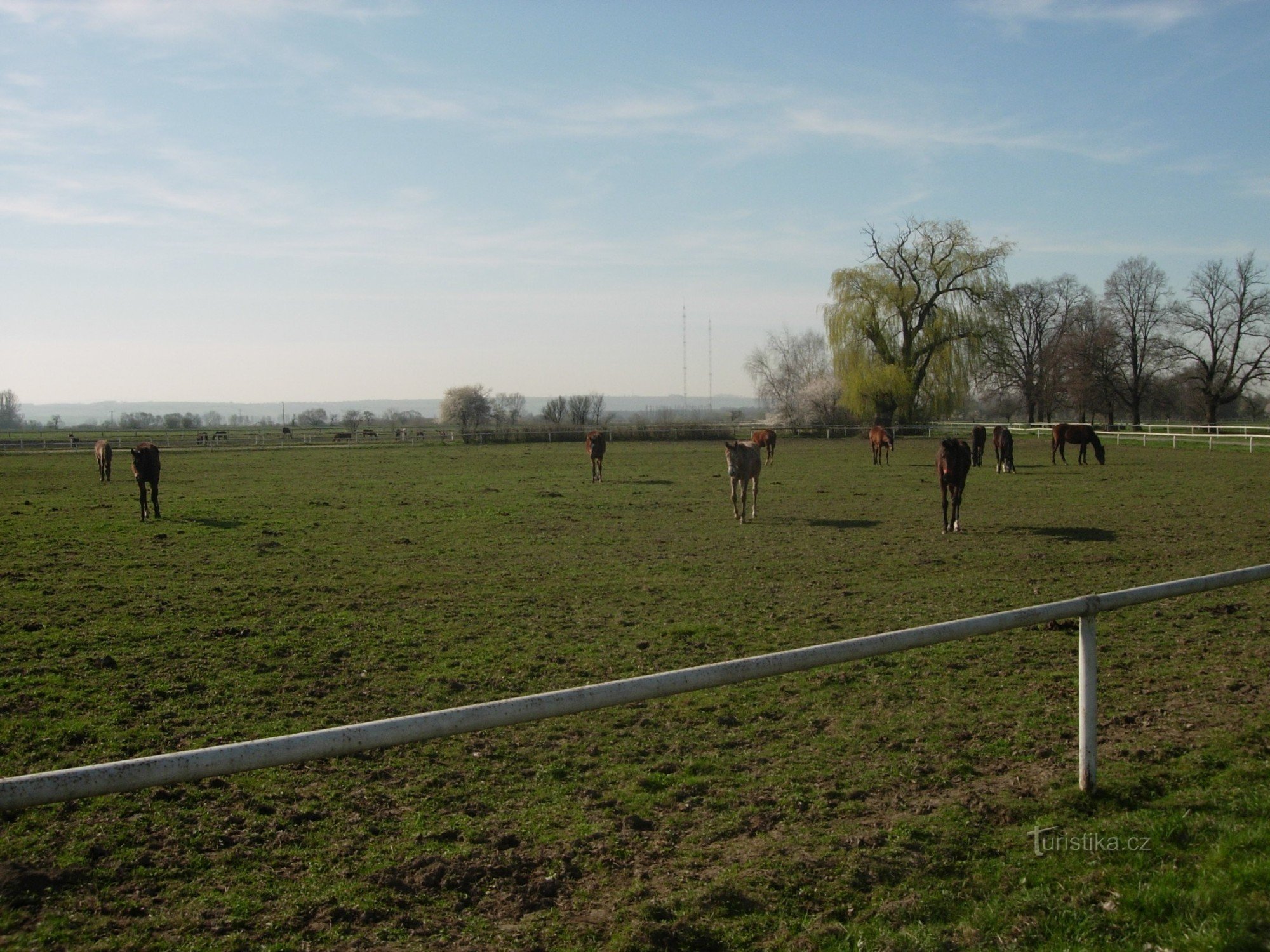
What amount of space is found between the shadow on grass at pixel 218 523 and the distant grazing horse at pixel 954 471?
12304 mm

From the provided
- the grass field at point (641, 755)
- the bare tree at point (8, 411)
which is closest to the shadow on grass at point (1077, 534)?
the grass field at point (641, 755)

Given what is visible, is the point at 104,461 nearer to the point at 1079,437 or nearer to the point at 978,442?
the point at 978,442

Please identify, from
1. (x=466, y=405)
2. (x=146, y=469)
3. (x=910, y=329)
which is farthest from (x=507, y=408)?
(x=146, y=469)

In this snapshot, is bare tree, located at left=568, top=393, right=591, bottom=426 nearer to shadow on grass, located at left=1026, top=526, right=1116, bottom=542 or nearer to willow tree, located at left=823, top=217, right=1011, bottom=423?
willow tree, located at left=823, top=217, right=1011, bottom=423

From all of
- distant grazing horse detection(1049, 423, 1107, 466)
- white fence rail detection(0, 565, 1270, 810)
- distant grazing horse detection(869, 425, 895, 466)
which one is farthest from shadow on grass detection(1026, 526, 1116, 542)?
distant grazing horse detection(869, 425, 895, 466)

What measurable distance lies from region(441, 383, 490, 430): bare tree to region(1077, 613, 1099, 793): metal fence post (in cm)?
8731

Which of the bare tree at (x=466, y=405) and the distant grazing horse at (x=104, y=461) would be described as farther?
the bare tree at (x=466, y=405)

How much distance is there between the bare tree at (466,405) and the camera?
301 ft

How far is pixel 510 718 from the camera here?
3.14 m

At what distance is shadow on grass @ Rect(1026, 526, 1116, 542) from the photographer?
14.0 m

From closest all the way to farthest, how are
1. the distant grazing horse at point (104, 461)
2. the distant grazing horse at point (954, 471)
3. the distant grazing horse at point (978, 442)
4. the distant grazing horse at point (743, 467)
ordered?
1. the distant grazing horse at point (954, 471)
2. the distant grazing horse at point (743, 467)
3. the distant grazing horse at point (104, 461)
4. the distant grazing horse at point (978, 442)

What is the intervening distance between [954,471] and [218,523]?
13.1 m

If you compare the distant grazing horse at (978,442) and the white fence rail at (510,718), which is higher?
the distant grazing horse at (978,442)

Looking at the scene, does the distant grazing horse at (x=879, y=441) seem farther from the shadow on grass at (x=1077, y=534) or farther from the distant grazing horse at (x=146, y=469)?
the distant grazing horse at (x=146, y=469)
